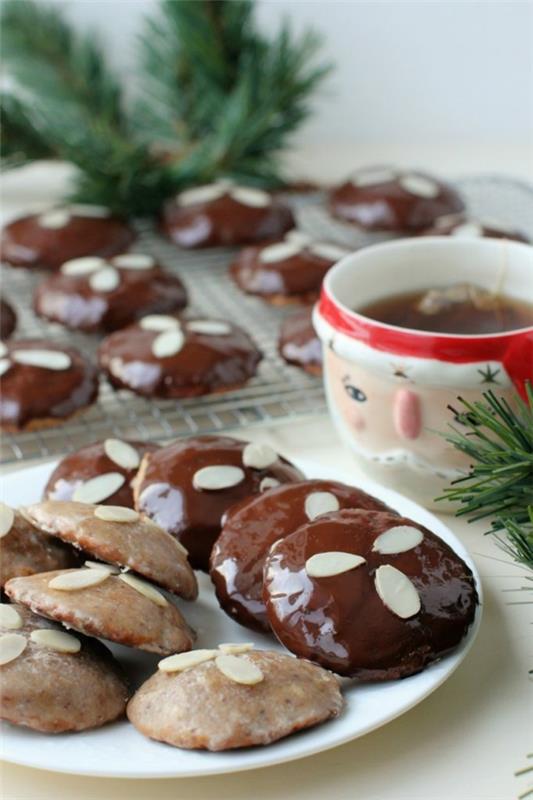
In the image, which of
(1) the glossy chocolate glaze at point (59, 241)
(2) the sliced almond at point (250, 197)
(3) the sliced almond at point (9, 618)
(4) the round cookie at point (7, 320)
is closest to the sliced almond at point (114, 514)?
(3) the sliced almond at point (9, 618)

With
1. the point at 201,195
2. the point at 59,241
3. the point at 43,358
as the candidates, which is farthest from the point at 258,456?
the point at 201,195

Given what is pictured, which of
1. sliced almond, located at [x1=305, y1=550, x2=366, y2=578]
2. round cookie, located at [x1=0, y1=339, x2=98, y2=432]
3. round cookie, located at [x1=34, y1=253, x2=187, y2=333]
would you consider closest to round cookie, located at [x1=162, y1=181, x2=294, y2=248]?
round cookie, located at [x1=34, y1=253, x2=187, y2=333]

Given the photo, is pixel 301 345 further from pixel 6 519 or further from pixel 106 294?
pixel 6 519

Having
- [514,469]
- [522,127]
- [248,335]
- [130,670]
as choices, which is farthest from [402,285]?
[522,127]

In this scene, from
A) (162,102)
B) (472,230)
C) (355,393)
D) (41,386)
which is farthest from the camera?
(162,102)

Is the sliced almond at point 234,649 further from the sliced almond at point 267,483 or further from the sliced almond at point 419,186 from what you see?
the sliced almond at point 419,186

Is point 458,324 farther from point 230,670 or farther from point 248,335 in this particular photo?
point 230,670
